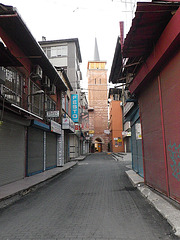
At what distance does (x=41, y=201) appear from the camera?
611cm

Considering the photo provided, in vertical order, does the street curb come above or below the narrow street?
above

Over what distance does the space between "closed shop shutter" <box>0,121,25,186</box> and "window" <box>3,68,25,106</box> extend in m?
1.14

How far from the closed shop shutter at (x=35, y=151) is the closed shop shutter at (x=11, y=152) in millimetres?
836

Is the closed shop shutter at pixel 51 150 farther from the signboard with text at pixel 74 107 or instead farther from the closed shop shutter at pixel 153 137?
the closed shop shutter at pixel 153 137

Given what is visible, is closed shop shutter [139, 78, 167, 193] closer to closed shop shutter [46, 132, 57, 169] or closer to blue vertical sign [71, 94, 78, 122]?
closed shop shutter [46, 132, 57, 169]

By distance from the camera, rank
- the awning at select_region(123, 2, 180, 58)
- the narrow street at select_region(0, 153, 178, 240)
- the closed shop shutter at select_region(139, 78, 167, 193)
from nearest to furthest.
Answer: the narrow street at select_region(0, 153, 178, 240) < the awning at select_region(123, 2, 180, 58) < the closed shop shutter at select_region(139, 78, 167, 193)

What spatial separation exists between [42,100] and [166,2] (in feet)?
33.3

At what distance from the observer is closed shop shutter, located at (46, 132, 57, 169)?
14377 mm

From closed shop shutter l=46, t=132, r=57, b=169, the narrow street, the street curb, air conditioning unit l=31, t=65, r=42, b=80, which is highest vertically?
air conditioning unit l=31, t=65, r=42, b=80

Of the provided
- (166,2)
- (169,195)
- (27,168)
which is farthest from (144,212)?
(27,168)

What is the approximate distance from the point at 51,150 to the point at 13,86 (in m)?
7.29

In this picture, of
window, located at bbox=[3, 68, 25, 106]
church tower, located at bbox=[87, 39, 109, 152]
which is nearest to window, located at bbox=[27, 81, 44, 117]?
window, located at bbox=[3, 68, 25, 106]

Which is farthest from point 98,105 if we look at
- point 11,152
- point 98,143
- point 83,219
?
point 83,219

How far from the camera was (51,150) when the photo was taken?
15.3 metres
